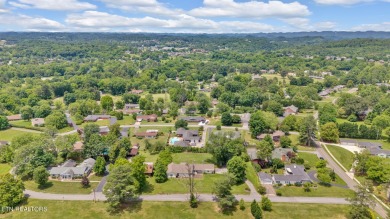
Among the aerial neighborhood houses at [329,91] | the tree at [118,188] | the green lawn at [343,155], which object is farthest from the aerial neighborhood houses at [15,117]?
the aerial neighborhood houses at [329,91]

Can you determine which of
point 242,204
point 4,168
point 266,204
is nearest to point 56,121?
point 4,168

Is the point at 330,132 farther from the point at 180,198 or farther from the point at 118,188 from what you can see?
the point at 118,188

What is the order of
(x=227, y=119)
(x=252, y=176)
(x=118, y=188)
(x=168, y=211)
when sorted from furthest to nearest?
(x=227, y=119) → (x=252, y=176) → (x=168, y=211) → (x=118, y=188)

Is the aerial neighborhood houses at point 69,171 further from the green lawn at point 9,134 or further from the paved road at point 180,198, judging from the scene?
the green lawn at point 9,134

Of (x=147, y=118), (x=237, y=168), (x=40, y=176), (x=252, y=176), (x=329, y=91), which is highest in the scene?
(x=329, y=91)

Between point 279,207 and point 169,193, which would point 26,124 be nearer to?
point 169,193

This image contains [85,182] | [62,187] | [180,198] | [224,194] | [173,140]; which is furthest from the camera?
[173,140]

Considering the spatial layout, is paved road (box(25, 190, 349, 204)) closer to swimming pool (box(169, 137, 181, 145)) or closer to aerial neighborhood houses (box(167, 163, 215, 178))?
aerial neighborhood houses (box(167, 163, 215, 178))

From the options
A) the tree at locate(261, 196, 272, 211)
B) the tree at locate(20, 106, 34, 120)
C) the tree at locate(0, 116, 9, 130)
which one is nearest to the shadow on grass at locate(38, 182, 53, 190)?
the tree at locate(261, 196, 272, 211)
